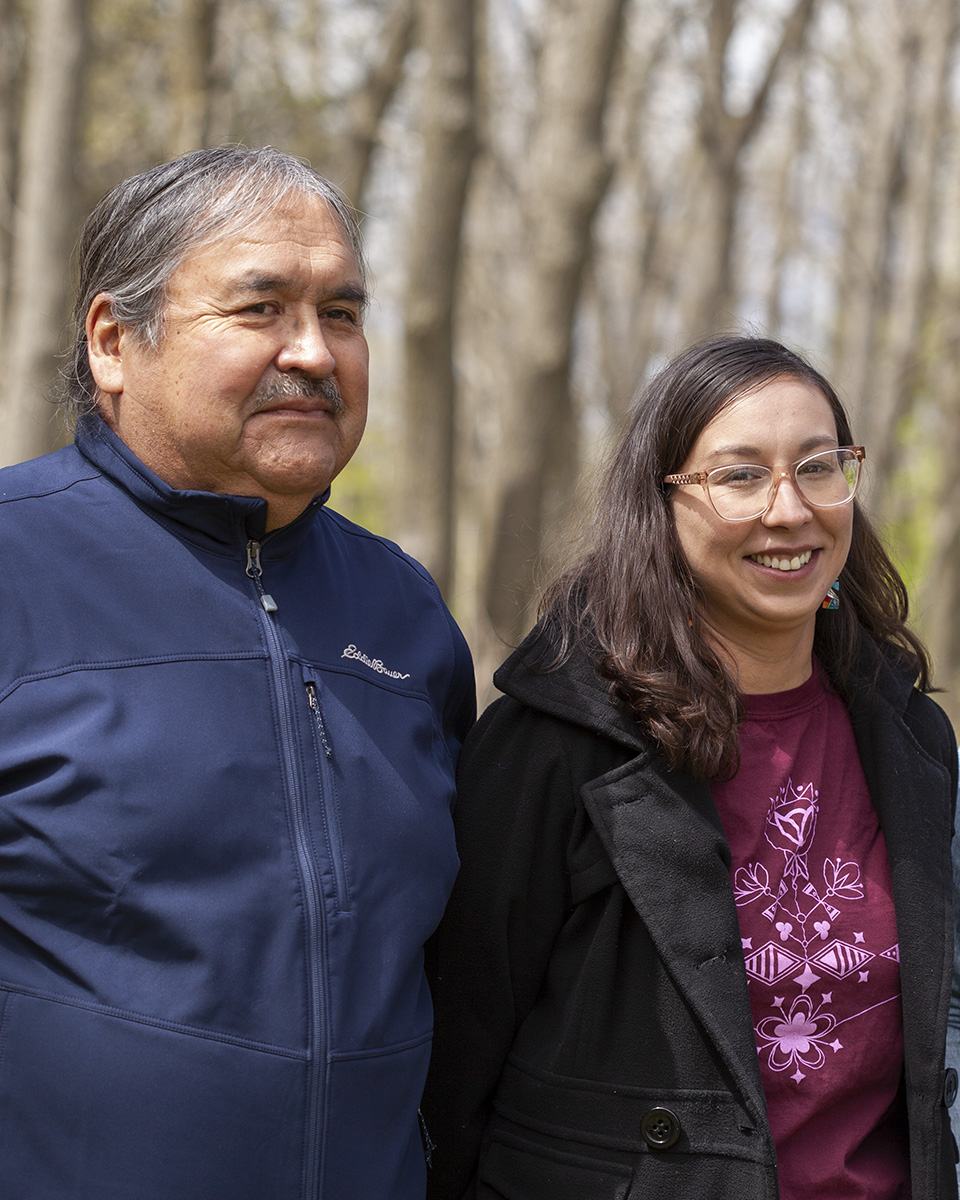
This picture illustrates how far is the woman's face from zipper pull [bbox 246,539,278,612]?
797 millimetres

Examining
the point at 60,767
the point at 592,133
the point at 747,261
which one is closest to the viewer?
the point at 60,767

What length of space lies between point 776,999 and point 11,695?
1.37 m

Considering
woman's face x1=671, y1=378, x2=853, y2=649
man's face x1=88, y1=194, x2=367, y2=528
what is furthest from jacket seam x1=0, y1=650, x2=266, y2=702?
woman's face x1=671, y1=378, x2=853, y2=649

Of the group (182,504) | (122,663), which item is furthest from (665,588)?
(122,663)

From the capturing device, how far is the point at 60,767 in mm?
1940

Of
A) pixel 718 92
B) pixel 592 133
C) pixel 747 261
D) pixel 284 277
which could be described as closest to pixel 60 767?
pixel 284 277

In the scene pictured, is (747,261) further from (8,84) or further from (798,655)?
(798,655)

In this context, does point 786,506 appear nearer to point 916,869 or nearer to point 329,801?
point 916,869

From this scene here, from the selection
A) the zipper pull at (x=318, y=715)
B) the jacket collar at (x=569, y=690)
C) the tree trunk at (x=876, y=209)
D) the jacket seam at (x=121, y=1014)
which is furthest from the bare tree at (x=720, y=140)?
the jacket seam at (x=121, y=1014)

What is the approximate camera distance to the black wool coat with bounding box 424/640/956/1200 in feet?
7.36

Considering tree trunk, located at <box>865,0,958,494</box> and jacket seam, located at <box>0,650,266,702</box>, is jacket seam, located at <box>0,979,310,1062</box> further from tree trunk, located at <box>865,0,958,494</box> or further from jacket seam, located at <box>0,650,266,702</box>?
tree trunk, located at <box>865,0,958,494</box>

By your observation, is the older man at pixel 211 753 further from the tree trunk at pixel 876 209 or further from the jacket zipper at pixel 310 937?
the tree trunk at pixel 876 209

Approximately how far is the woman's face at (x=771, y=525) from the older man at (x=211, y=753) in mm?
594

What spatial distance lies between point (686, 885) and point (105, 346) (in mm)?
1358
